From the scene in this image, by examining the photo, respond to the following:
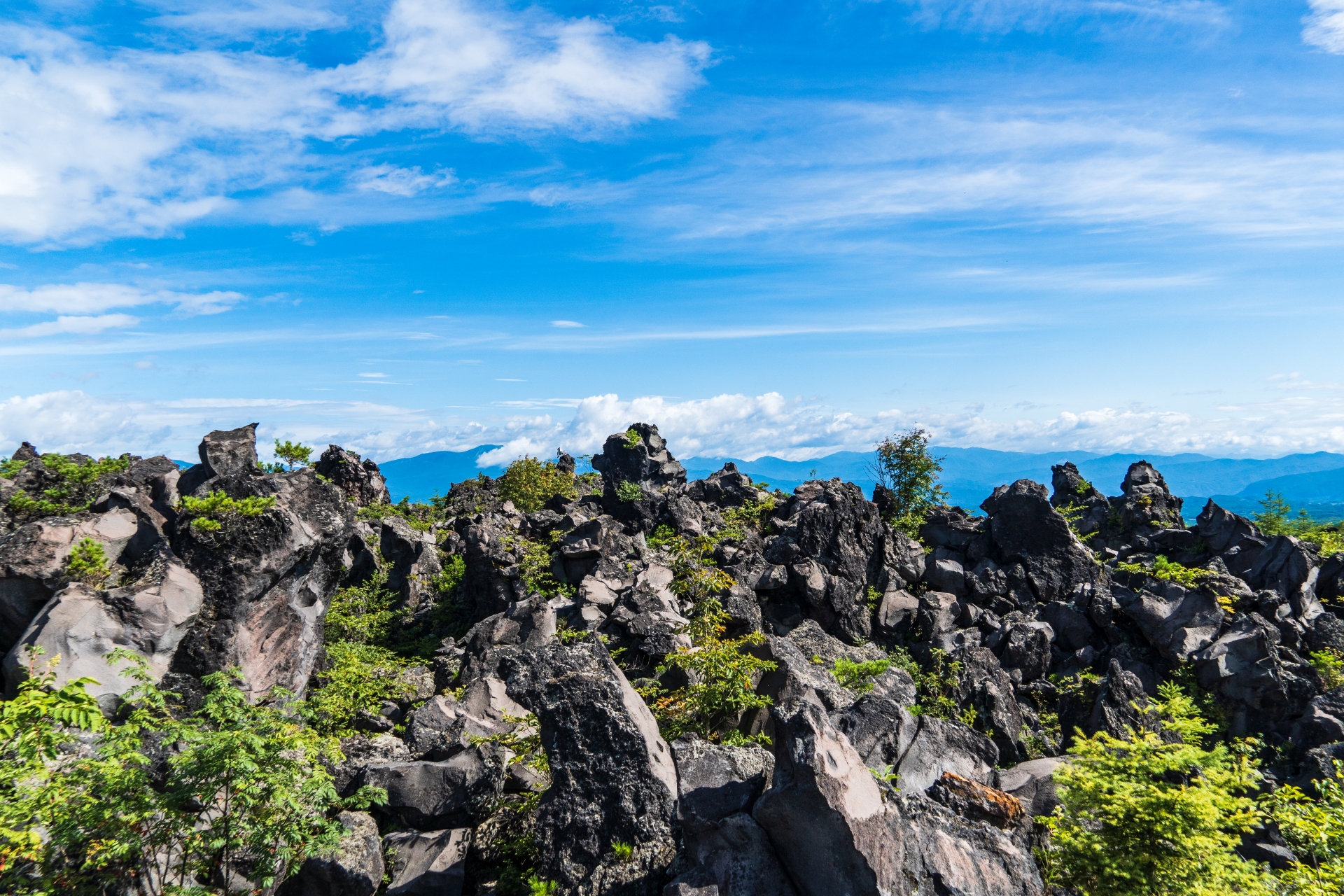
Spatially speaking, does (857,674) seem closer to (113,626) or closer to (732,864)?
(732,864)

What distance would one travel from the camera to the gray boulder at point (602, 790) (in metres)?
12.5

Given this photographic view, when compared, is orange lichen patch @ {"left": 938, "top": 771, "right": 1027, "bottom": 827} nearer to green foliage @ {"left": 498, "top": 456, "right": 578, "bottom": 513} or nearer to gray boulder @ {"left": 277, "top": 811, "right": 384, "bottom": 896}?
gray boulder @ {"left": 277, "top": 811, "right": 384, "bottom": 896}

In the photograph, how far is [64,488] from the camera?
36.2m

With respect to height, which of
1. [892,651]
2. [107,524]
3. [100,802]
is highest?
[107,524]

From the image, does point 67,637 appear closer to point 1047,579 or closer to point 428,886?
point 428,886

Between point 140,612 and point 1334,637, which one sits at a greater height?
point 140,612

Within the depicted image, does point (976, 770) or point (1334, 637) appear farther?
point (1334, 637)

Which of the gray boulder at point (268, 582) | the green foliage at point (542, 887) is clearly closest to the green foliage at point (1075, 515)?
the green foliage at point (542, 887)

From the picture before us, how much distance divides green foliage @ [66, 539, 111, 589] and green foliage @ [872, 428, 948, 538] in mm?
40748

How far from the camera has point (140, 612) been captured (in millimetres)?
18328

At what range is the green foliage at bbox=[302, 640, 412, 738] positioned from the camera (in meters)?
21.2

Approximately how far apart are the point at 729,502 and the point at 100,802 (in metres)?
43.9

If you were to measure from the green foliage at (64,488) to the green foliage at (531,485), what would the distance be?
26.5 m

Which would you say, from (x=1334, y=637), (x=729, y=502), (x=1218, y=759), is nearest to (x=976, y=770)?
(x=1218, y=759)
